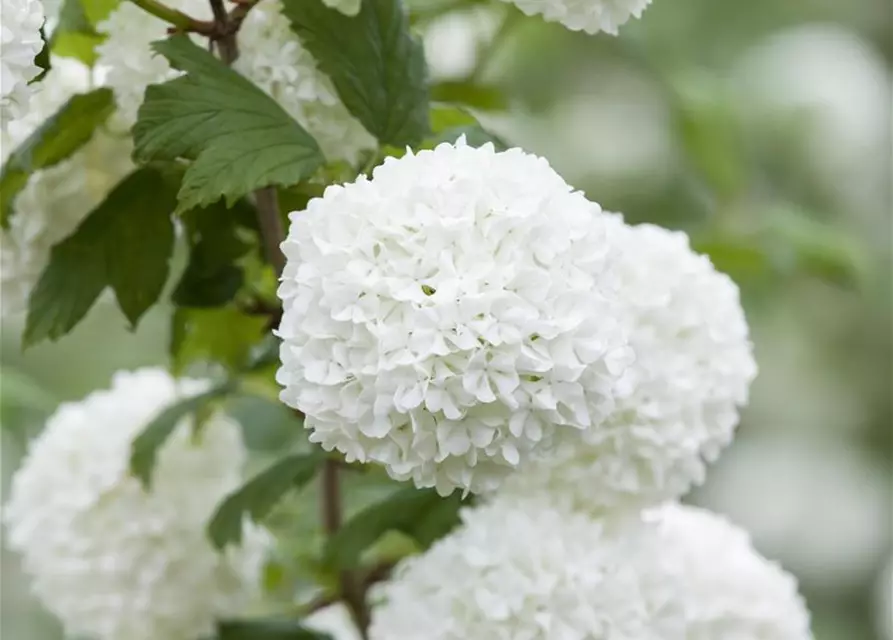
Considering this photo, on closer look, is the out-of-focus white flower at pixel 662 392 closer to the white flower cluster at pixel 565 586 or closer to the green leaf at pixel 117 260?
the white flower cluster at pixel 565 586

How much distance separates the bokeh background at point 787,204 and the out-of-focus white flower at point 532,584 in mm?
695

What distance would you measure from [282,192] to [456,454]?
22 centimetres

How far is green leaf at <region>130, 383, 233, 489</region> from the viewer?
753 millimetres

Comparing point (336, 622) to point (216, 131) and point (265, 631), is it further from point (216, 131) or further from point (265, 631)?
point (216, 131)

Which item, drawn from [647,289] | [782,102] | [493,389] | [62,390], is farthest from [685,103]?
[62,390]

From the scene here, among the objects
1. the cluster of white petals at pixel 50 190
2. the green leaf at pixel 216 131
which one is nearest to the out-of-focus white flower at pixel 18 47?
the green leaf at pixel 216 131

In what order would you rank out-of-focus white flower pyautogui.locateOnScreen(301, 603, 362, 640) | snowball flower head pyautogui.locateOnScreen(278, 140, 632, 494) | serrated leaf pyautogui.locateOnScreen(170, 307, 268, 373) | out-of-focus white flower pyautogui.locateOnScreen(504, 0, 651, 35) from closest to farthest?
1. snowball flower head pyautogui.locateOnScreen(278, 140, 632, 494)
2. out-of-focus white flower pyautogui.locateOnScreen(504, 0, 651, 35)
3. serrated leaf pyautogui.locateOnScreen(170, 307, 268, 373)
4. out-of-focus white flower pyautogui.locateOnScreen(301, 603, 362, 640)

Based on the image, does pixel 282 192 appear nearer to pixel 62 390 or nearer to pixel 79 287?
pixel 79 287

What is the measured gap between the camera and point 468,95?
85 centimetres

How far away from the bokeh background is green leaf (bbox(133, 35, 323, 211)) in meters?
0.76

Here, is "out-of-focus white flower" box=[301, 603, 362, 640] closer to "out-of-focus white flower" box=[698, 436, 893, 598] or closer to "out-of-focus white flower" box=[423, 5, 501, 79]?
"out-of-focus white flower" box=[423, 5, 501, 79]

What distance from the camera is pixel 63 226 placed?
0.68 metres

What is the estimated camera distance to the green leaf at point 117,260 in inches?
25.2

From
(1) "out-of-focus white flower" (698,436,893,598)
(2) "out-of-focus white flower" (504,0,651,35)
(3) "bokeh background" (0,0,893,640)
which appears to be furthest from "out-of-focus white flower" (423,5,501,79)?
(1) "out-of-focus white flower" (698,436,893,598)
